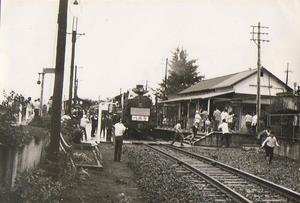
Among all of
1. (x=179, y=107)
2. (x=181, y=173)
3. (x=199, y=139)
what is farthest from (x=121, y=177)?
(x=179, y=107)

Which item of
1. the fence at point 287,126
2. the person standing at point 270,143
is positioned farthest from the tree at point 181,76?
the person standing at point 270,143

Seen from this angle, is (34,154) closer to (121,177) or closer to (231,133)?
(121,177)

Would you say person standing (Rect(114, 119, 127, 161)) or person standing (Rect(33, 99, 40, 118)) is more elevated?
person standing (Rect(33, 99, 40, 118))

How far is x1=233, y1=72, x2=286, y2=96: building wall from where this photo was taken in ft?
120

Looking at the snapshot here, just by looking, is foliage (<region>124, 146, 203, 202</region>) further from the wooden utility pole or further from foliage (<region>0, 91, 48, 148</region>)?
foliage (<region>0, 91, 48, 148</region>)

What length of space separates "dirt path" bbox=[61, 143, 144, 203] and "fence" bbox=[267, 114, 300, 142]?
853 cm

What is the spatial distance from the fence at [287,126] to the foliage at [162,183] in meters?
6.58

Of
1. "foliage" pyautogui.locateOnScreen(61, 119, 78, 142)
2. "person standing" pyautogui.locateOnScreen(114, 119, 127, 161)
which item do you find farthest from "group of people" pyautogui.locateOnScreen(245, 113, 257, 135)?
"person standing" pyautogui.locateOnScreen(114, 119, 127, 161)

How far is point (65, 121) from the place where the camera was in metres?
21.1

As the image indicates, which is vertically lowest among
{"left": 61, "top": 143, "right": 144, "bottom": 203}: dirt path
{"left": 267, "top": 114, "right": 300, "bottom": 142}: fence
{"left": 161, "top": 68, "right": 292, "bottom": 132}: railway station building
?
{"left": 61, "top": 143, "right": 144, "bottom": 203}: dirt path

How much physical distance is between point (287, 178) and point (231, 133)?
12860mm

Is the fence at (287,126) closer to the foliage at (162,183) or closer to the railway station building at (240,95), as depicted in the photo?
the foliage at (162,183)

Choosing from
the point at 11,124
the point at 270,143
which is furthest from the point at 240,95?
the point at 11,124

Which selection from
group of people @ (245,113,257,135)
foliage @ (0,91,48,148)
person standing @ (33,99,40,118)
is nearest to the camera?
foliage @ (0,91,48,148)
